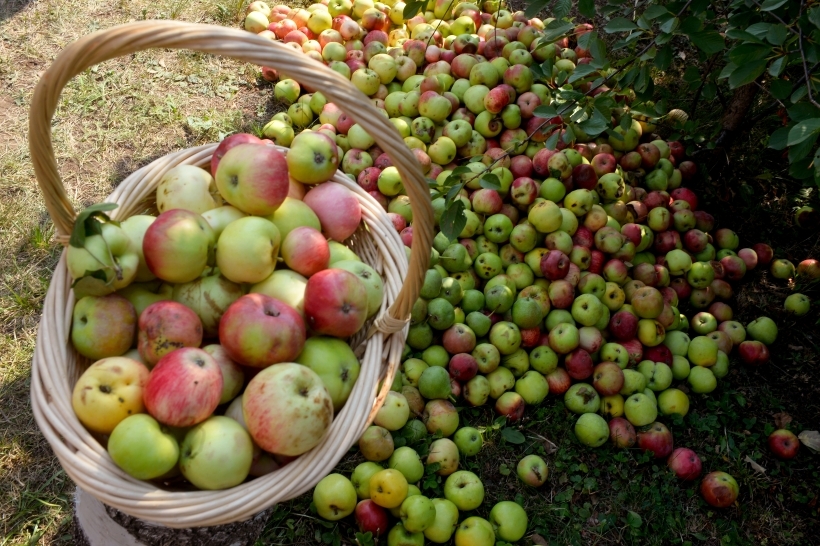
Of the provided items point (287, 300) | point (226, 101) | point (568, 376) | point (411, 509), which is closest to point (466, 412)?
point (568, 376)

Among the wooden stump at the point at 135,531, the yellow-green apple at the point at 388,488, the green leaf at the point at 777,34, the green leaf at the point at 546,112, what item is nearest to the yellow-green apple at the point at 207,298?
the wooden stump at the point at 135,531

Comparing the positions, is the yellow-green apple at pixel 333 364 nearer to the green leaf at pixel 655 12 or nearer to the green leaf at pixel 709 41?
the green leaf at pixel 655 12

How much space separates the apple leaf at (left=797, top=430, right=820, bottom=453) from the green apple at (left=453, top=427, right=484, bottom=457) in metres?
1.71

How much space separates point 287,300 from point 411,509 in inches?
40.5

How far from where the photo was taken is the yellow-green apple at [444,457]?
271 centimetres

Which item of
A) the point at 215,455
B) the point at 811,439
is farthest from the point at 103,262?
the point at 811,439

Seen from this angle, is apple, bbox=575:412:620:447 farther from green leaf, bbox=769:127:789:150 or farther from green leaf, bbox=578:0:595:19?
green leaf, bbox=578:0:595:19

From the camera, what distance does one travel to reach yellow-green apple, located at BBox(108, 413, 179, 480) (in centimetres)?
152

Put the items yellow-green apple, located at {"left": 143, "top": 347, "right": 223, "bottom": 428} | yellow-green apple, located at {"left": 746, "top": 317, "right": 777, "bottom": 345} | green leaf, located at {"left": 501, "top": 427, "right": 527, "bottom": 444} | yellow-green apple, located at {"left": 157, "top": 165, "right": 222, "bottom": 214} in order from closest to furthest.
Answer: yellow-green apple, located at {"left": 143, "top": 347, "right": 223, "bottom": 428}
yellow-green apple, located at {"left": 157, "top": 165, "right": 222, "bottom": 214}
green leaf, located at {"left": 501, "top": 427, "right": 527, "bottom": 444}
yellow-green apple, located at {"left": 746, "top": 317, "right": 777, "bottom": 345}

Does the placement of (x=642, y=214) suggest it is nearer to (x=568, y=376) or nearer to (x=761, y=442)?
(x=568, y=376)

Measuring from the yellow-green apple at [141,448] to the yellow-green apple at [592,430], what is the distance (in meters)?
2.04

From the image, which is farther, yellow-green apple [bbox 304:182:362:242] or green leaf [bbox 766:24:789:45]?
Answer: yellow-green apple [bbox 304:182:362:242]

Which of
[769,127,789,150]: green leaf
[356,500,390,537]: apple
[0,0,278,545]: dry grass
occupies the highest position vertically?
[769,127,789,150]: green leaf

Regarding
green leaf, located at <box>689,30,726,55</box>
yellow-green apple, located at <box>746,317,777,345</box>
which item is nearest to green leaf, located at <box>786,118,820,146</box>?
green leaf, located at <box>689,30,726,55</box>
